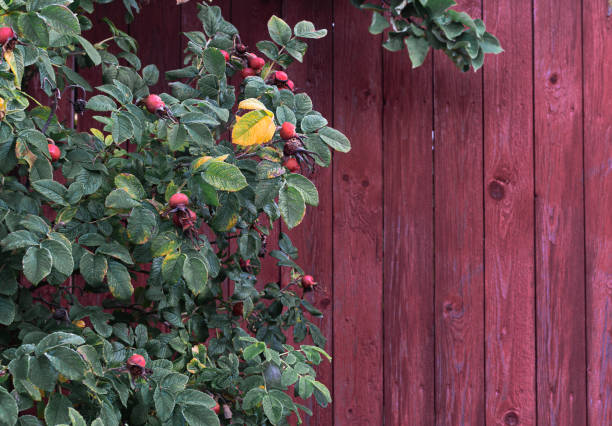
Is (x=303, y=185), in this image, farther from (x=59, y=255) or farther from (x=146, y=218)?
(x=59, y=255)

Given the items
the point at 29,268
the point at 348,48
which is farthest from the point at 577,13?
the point at 29,268

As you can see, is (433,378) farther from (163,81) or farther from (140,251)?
(163,81)

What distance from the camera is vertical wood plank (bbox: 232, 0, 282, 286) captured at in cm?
176

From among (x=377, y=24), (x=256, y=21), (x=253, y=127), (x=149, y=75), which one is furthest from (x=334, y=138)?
(x=256, y=21)

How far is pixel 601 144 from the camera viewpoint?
181 centimetres

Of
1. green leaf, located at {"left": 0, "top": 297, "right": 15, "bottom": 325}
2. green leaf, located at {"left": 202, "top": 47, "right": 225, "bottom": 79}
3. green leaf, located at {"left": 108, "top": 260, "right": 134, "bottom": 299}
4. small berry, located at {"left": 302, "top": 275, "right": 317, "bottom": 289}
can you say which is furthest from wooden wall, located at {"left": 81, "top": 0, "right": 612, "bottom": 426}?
green leaf, located at {"left": 0, "top": 297, "right": 15, "bottom": 325}

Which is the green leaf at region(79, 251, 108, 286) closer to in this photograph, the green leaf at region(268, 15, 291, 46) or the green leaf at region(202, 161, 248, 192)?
the green leaf at region(202, 161, 248, 192)

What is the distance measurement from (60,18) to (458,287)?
1.30 m

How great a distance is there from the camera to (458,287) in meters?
1.79

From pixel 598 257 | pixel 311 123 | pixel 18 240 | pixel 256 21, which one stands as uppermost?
pixel 256 21

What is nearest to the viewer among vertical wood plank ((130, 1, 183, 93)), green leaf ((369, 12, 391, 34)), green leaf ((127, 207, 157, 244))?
green leaf ((127, 207, 157, 244))

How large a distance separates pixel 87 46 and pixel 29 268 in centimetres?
52

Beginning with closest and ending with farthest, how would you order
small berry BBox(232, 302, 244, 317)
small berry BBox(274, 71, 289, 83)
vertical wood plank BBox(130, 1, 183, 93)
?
small berry BBox(274, 71, 289, 83) → small berry BBox(232, 302, 244, 317) → vertical wood plank BBox(130, 1, 183, 93)

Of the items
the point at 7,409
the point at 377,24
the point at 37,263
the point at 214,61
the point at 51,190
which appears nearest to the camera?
the point at 7,409
